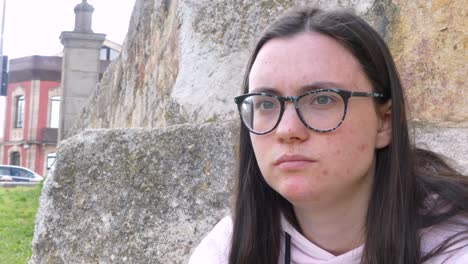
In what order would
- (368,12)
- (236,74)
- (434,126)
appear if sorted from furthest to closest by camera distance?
1. (236,74)
2. (368,12)
3. (434,126)

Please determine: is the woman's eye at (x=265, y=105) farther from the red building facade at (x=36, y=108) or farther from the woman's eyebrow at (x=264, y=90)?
the red building facade at (x=36, y=108)

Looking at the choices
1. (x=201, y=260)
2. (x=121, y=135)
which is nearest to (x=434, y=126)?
(x=201, y=260)

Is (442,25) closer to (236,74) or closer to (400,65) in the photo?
(400,65)

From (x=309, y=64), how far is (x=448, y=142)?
2.27 ft

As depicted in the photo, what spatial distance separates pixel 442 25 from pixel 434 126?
12.2 inches

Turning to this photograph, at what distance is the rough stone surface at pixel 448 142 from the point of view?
1.91 metres

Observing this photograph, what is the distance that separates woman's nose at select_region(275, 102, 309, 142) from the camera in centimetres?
143

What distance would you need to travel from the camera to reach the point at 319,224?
1.58 metres

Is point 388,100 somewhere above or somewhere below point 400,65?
below

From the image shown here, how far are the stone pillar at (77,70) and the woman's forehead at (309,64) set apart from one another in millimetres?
7496

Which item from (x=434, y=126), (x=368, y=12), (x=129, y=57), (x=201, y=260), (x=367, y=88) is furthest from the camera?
(x=129, y=57)

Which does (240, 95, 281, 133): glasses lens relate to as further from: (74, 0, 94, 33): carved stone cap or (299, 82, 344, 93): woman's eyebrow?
(74, 0, 94, 33): carved stone cap

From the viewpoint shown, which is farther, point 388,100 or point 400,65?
point 400,65

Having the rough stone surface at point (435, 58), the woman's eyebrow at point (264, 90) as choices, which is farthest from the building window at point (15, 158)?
the woman's eyebrow at point (264, 90)
